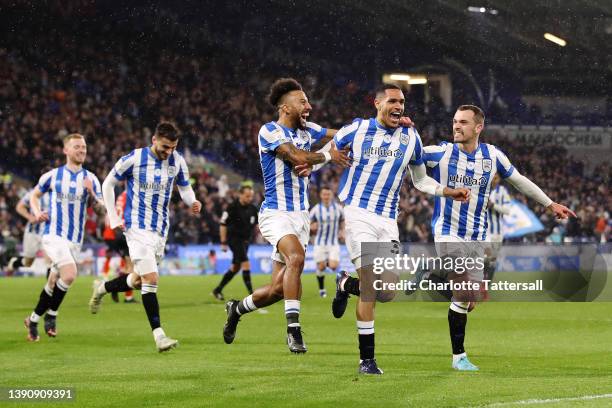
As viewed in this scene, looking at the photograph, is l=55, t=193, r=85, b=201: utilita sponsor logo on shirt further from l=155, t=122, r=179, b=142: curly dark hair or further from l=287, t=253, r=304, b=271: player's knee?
l=287, t=253, r=304, b=271: player's knee

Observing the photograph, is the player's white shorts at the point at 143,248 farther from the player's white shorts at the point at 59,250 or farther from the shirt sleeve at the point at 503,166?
the shirt sleeve at the point at 503,166

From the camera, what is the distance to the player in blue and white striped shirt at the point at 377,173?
8.70 m

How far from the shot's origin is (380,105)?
28.8ft

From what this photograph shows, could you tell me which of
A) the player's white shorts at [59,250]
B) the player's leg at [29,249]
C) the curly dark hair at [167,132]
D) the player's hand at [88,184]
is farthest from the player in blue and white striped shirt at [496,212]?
the curly dark hair at [167,132]

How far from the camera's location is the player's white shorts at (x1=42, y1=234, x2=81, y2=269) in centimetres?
1241

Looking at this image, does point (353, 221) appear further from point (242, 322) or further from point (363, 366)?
point (242, 322)

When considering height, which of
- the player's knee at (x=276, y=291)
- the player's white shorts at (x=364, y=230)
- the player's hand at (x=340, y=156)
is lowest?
the player's knee at (x=276, y=291)

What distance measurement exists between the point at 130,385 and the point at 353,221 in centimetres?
226

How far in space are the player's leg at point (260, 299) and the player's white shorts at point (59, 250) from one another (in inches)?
119

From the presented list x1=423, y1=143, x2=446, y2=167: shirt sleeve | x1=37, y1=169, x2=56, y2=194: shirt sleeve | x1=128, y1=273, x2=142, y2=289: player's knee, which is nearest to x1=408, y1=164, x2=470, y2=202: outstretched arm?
x1=423, y1=143, x2=446, y2=167: shirt sleeve

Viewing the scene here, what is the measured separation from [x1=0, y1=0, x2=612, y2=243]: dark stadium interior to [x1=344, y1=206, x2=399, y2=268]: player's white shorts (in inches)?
939

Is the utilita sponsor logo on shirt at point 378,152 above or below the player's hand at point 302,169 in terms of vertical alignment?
above

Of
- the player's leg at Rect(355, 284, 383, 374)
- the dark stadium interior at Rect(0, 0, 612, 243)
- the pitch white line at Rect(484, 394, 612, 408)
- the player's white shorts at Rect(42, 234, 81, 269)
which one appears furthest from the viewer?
the dark stadium interior at Rect(0, 0, 612, 243)

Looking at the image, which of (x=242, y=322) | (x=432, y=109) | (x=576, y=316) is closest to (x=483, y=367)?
(x=242, y=322)
